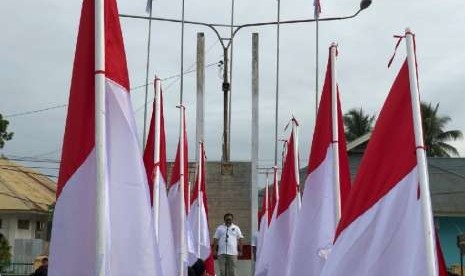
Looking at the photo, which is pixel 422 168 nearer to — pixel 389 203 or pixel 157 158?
pixel 389 203

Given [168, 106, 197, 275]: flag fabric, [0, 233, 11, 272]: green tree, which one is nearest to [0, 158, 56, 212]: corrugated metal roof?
[0, 233, 11, 272]: green tree

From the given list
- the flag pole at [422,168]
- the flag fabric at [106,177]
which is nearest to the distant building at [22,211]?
the flag fabric at [106,177]

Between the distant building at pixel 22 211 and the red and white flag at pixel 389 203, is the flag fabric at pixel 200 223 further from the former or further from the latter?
the distant building at pixel 22 211

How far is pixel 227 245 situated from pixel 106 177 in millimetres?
10962

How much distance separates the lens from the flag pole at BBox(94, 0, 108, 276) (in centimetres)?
427

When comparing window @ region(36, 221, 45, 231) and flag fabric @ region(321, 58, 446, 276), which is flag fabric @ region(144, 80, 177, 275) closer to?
flag fabric @ region(321, 58, 446, 276)

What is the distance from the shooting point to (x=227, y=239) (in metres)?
15.2

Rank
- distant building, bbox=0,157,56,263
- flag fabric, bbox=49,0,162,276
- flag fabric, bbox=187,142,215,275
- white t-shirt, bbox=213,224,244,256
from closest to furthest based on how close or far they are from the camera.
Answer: flag fabric, bbox=49,0,162,276 < flag fabric, bbox=187,142,215,275 < white t-shirt, bbox=213,224,244,256 < distant building, bbox=0,157,56,263

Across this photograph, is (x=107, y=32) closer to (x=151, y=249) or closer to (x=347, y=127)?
(x=151, y=249)

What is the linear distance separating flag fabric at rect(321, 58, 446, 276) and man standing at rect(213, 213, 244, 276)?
10.4 metres

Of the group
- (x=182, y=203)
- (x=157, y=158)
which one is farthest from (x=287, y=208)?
(x=157, y=158)

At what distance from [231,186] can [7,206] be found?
A: 14.6m

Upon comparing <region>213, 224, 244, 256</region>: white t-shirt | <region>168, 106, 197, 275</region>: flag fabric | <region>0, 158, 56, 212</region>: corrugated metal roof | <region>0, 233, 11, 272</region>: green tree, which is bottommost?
<region>0, 233, 11, 272</region>: green tree

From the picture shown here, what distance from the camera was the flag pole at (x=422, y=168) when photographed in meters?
4.28
